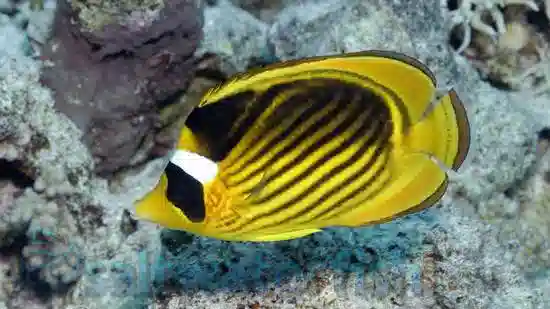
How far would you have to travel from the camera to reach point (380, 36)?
285 cm

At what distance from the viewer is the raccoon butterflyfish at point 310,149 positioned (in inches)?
55.1

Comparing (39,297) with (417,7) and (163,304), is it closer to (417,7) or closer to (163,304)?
(163,304)

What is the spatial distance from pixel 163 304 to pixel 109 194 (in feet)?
3.24

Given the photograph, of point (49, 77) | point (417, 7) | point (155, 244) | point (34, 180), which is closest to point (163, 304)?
point (155, 244)

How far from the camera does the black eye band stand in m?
1.40

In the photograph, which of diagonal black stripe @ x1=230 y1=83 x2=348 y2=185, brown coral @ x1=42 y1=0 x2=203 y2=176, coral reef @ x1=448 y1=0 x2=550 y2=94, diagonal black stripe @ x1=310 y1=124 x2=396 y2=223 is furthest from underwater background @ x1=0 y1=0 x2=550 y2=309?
diagonal black stripe @ x1=230 y1=83 x2=348 y2=185

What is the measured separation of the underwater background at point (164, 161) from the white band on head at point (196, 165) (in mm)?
670

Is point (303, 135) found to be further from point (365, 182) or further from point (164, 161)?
point (164, 161)

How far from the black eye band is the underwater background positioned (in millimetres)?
615

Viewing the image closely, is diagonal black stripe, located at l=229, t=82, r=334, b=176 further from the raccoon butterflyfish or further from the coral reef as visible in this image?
the coral reef

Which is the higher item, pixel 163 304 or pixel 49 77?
pixel 49 77

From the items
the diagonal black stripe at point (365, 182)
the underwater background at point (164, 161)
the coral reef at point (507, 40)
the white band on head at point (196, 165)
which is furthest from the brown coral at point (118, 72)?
the coral reef at point (507, 40)

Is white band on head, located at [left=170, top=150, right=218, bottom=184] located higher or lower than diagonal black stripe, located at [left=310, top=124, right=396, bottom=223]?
higher

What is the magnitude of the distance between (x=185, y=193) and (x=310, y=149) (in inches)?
12.2
